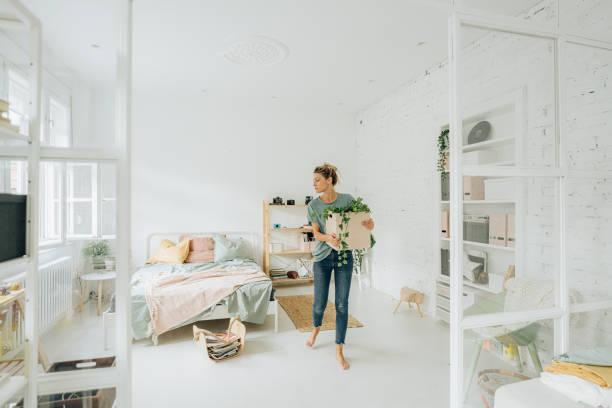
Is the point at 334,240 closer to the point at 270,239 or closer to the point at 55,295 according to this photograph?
the point at 55,295

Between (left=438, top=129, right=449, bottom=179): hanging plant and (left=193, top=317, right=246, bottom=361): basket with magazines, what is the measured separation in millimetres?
2632

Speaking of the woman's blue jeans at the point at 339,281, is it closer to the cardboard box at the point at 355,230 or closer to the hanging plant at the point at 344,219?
the hanging plant at the point at 344,219

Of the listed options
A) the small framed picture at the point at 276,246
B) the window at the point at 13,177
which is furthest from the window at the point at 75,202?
the small framed picture at the point at 276,246

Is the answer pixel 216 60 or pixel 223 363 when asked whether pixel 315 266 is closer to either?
pixel 223 363

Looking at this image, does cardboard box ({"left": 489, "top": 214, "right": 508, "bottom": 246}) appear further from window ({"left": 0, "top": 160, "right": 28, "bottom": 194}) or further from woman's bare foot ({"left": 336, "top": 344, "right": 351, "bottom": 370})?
window ({"left": 0, "top": 160, "right": 28, "bottom": 194})

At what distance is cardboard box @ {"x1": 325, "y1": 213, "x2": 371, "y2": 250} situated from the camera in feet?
8.30

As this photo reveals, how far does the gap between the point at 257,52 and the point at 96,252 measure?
106 inches

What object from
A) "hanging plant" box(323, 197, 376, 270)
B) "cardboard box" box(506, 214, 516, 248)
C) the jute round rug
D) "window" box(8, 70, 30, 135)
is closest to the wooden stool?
the jute round rug

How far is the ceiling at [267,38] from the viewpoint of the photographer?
2586mm

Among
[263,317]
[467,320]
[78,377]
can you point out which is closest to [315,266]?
[263,317]

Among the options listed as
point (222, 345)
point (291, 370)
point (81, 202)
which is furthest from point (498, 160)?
point (222, 345)

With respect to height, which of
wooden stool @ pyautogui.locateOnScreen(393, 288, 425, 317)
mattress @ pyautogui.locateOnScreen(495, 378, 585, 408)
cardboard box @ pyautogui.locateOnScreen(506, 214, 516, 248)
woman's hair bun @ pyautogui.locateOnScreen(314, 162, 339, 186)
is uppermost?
woman's hair bun @ pyautogui.locateOnScreen(314, 162, 339, 186)

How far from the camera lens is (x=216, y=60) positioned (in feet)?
12.0

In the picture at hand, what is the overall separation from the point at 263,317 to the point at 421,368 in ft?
5.06
